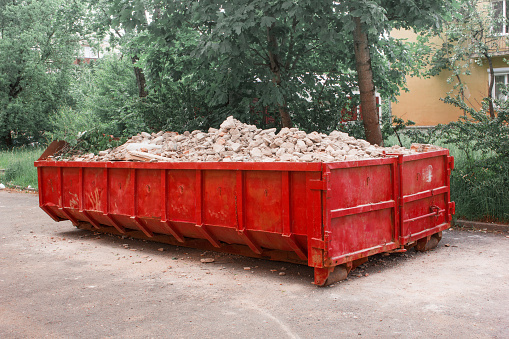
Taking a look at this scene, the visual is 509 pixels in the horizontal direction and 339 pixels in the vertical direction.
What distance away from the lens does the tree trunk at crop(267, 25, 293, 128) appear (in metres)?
10.5

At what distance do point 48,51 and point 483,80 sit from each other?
91.2 ft

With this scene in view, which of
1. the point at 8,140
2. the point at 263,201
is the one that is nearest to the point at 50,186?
the point at 263,201

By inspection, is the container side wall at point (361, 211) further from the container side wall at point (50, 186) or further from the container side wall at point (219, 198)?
the container side wall at point (50, 186)

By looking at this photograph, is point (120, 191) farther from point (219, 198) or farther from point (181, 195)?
point (219, 198)

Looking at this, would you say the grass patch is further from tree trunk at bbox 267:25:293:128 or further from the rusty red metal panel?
the rusty red metal panel

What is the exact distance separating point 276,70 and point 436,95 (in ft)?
48.9

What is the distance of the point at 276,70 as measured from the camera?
10.9 meters

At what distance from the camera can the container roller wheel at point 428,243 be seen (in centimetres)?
689

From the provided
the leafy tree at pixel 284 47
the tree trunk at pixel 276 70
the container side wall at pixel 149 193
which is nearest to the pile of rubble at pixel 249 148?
the container side wall at pixel 149 193

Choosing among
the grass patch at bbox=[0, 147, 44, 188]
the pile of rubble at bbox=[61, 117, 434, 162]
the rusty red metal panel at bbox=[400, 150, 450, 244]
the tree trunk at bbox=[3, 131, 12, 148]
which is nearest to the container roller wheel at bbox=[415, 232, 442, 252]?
the rusty red metal panel at bbox=[400, 150, 450, 244]

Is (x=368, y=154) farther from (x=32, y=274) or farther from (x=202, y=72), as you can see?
(x=202, y=72)

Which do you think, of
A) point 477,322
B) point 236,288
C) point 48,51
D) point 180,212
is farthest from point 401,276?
point 48,51

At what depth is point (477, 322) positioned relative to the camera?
169 inches

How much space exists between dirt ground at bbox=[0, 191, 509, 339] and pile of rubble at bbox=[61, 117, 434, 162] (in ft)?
4.58
